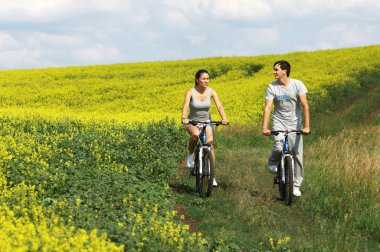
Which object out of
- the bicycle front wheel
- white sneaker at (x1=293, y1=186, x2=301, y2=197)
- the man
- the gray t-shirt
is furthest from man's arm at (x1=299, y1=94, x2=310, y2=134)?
the bicycle front wheel

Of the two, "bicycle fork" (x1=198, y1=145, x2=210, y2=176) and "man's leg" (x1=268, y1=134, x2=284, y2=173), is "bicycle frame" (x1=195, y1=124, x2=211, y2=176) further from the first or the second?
"man's leg" (x1=268, y1=134, x2=284, y2=173)

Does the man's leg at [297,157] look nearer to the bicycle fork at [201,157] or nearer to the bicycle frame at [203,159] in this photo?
the bicycle frame at [203,159]

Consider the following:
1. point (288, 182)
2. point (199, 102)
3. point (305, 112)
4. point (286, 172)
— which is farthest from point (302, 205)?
point (199, 102)

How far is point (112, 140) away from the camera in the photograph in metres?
14.8

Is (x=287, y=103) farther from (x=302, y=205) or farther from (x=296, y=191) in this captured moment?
(x=302, y=205)

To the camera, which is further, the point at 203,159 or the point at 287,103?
the point at 203,159

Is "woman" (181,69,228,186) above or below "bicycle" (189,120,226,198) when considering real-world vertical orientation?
above

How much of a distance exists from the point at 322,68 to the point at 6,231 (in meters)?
31.7

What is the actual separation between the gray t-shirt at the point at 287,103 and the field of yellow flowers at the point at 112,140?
2277 millimetres

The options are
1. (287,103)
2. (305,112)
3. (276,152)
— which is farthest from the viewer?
(276,152)

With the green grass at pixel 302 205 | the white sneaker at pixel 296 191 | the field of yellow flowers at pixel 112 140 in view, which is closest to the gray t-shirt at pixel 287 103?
the white sneaker at pixel 296 191

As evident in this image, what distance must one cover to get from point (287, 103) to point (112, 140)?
5.95 meters

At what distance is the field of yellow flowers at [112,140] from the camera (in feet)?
21.1

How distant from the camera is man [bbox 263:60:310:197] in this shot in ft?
32.7
